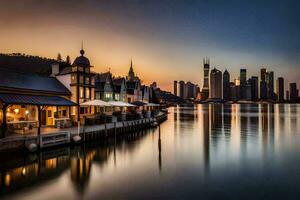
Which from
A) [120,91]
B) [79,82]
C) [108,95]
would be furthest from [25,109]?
[120,91]

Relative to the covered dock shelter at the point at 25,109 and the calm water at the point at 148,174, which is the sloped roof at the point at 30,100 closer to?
the covered dock shelter at the point at 25,109

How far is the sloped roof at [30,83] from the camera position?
28.8 metres

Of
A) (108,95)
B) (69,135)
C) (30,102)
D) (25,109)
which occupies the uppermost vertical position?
(108,95)

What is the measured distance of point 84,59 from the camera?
40688 mm

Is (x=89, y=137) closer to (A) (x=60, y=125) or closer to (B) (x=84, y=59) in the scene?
(A) (x=60, y=125)

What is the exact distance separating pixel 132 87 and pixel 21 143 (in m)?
47.1

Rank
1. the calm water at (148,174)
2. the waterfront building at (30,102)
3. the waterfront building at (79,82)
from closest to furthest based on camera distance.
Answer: the calm water at (148,174)
the waterfront building at (30,102)
the waterfront building at (79,82)

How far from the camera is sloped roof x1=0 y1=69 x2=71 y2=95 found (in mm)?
28766

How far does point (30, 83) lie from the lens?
32.2m

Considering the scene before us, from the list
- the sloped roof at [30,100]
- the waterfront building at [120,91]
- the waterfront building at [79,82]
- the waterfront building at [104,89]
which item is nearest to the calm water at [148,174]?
the sloped roof at [30,100]

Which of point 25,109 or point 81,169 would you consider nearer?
point 81,169

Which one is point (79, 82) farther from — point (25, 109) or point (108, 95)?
point (108, 95)

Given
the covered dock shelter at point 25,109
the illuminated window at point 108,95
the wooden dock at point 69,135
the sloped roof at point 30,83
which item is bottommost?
the wooden dock at point 69,135

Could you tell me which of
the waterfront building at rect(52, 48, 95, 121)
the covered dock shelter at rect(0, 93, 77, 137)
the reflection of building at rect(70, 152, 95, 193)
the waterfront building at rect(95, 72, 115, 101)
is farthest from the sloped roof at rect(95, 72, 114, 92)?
the reflection of building at rect(70, 152, 95, 193)
